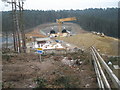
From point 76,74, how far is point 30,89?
1866 millimetres

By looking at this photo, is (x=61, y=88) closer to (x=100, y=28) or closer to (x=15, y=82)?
(x=15, y=82)

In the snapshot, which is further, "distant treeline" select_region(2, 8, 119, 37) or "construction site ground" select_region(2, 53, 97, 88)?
"distant treeline" select_region(2, 8, 119, 37)

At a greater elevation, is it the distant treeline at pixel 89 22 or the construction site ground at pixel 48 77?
the distant treeline at pixel 89 22

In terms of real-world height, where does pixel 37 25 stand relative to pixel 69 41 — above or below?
above

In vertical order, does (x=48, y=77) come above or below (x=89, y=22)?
below

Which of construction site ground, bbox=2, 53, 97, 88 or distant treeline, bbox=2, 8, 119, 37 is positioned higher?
distant treeline, bbox=2, 8, 119, 37

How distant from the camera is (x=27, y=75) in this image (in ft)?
18.6

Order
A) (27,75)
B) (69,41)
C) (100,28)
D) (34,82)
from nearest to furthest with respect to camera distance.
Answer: (34,82)
(27,75)
(69,41)
(100,28)

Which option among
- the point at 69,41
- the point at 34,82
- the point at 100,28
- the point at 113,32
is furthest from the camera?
the point at 100,28

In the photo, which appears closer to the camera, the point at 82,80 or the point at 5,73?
the point at 82,80

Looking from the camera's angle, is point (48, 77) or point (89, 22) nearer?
point (48, 77)

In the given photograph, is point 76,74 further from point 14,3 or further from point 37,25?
point 37,25

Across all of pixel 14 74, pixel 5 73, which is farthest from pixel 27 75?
pixel 5 73

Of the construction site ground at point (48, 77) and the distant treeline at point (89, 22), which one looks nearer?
the construction site ground at point (48, 77)
